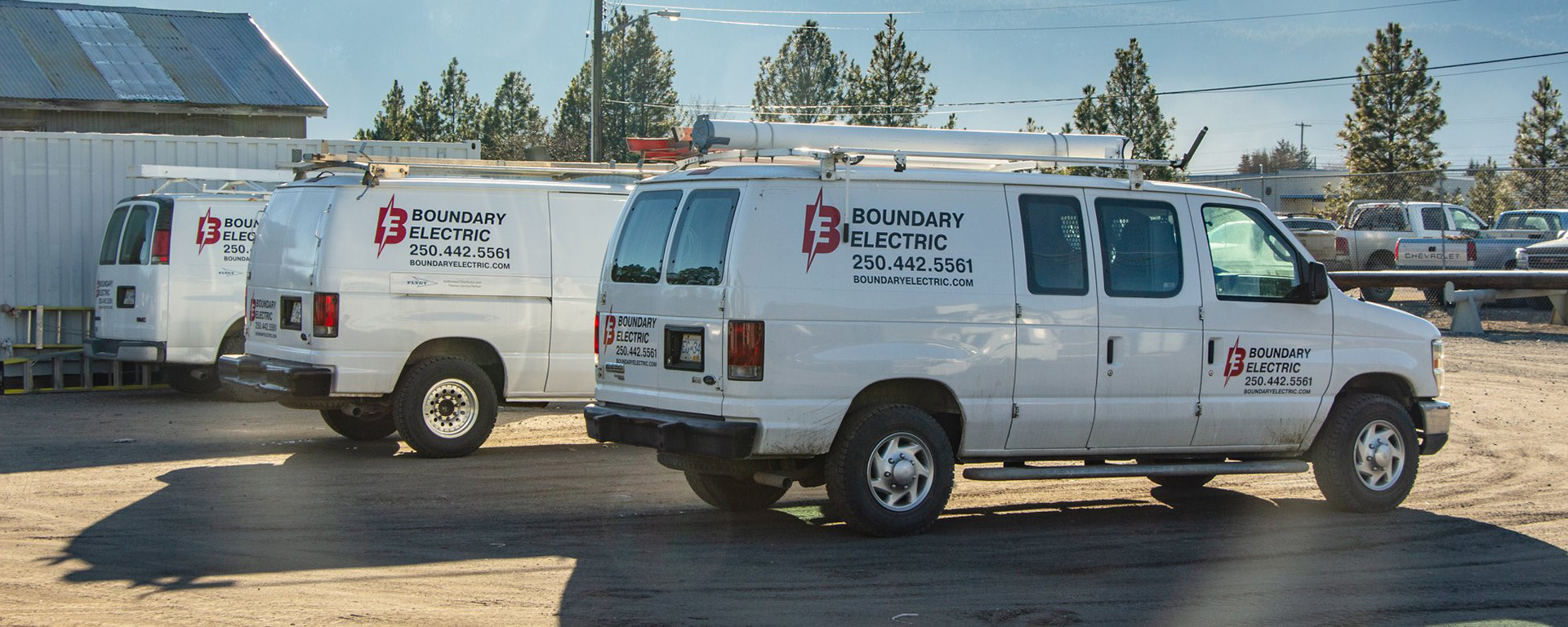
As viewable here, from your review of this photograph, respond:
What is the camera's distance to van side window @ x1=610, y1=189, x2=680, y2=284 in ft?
26.8

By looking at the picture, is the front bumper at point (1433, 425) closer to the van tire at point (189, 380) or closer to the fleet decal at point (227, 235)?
the fleet decal at point (227, 235)

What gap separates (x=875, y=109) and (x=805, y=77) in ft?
32.7

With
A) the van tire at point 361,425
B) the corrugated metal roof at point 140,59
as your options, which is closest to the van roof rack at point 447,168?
the van tire at point 361,425

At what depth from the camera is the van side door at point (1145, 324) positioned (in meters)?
8.34

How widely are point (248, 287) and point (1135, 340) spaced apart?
727cm

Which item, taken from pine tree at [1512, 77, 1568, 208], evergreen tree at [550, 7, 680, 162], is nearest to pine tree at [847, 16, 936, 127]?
evergreen tree at [550, 7, 680, 162]

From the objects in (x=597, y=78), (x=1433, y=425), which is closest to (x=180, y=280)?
(x=1433, y=425)

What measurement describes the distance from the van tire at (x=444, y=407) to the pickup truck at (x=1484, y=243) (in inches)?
848

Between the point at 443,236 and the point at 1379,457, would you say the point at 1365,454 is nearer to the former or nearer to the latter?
the point at 1379,457

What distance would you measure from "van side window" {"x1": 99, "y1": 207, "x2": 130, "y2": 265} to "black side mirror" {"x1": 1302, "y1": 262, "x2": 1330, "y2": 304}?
39.9 ft

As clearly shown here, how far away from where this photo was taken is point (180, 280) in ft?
49.0

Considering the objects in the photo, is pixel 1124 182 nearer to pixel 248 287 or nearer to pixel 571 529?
pixel 571 529

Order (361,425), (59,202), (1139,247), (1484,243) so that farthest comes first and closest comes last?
(1484,243), (59,202), (361,425), (1139,247)

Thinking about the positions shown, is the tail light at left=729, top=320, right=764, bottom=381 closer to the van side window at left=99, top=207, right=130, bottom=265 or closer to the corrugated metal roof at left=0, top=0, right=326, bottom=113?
the van side window at left=99, top=207, right=130, bottom=265
